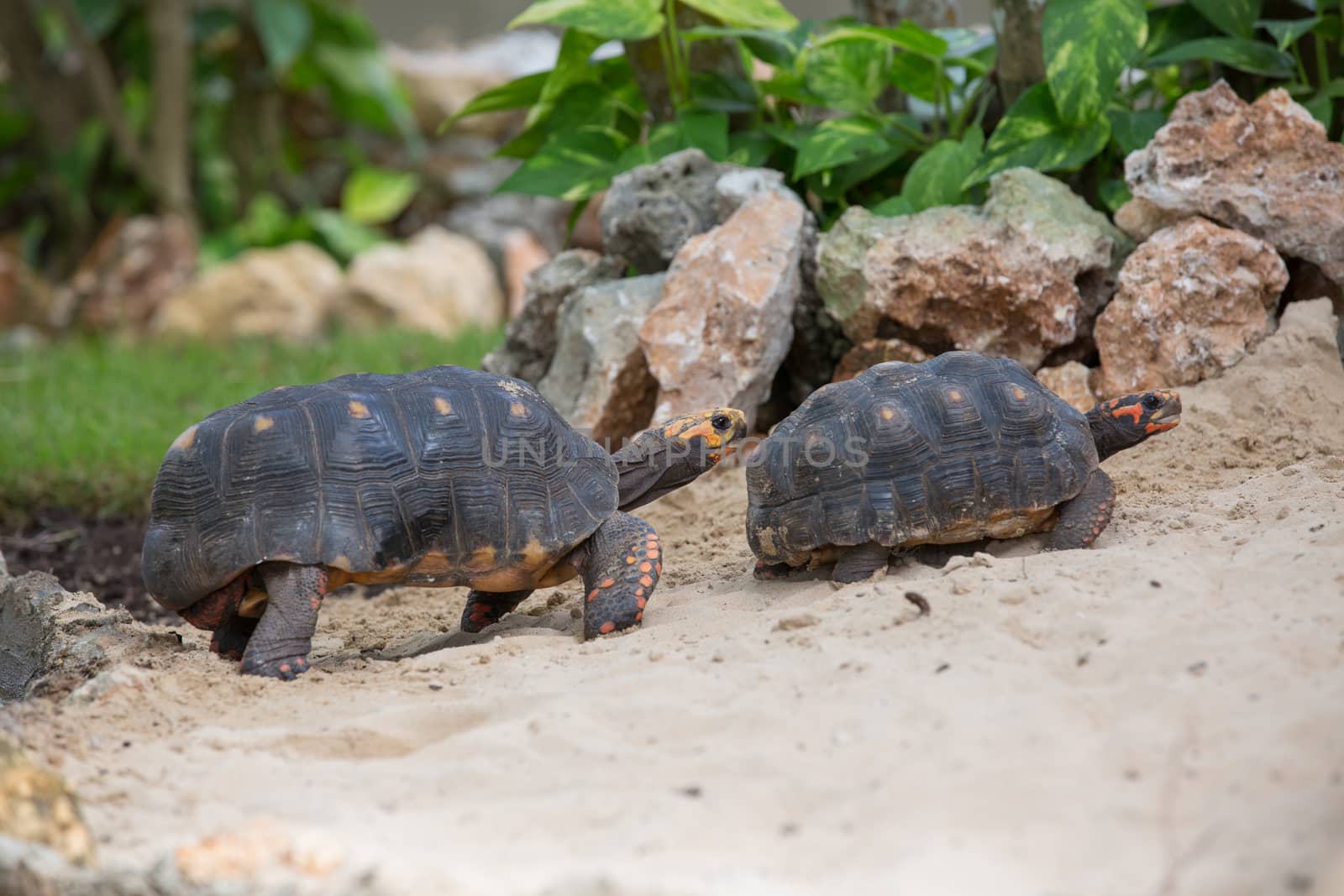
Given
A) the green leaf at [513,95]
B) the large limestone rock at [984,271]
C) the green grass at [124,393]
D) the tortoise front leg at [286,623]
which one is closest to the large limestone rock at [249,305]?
the green grass at [124,393]

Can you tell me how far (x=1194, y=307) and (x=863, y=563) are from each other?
75.5 inches

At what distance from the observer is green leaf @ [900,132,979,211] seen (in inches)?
201

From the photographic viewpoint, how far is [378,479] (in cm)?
343

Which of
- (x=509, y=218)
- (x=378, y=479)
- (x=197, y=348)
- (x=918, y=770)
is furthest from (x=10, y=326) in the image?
(x=918, y=770)

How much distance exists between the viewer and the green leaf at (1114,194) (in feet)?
16.4

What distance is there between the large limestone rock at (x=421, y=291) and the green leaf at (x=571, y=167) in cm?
427

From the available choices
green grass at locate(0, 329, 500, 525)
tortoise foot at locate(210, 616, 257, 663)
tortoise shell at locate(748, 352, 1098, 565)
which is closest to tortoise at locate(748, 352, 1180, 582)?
tortoise shell at locate(748, 352, 1098, 565)

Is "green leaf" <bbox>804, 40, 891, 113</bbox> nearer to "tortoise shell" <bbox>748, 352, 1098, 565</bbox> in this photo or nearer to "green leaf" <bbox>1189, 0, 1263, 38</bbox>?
"green leaf" <bbox>1189, 0, 1263, 38</bbox>

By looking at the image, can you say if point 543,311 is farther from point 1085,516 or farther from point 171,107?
point 171,107

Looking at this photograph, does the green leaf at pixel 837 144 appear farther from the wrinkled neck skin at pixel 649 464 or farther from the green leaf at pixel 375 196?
the green leaf at pixel 375 196

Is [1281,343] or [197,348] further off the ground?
[1281,343]

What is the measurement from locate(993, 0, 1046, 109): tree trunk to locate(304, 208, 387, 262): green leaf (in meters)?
8.53

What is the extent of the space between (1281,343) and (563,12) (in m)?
3.28

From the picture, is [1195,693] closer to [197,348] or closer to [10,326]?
[197,348]
